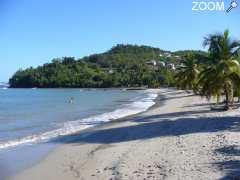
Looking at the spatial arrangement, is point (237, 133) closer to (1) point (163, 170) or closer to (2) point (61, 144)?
(1) point (163, 170)

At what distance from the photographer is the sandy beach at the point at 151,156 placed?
9.17 meters

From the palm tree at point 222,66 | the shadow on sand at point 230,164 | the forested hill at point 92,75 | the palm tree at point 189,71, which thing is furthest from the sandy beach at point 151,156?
the forested hill at point 92,75

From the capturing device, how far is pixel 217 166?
29.9 feet

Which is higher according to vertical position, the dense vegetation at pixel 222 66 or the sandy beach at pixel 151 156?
the dense vegetation at pixel 222 66

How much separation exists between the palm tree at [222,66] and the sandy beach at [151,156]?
6657 mm

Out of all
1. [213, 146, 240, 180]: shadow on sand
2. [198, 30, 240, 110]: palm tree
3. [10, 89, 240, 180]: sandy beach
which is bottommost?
[10, 89, 240, 180]: sandy beach

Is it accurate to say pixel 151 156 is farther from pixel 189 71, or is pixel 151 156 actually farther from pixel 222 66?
pixel 189 71

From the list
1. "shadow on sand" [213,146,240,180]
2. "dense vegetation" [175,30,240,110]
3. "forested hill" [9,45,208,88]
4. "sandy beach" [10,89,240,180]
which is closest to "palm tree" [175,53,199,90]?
"dense vegetation" [175,30,240,110]

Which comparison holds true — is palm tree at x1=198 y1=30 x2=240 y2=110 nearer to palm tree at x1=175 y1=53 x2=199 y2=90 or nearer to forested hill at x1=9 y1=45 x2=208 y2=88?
palm tree at x1=175 y1=53 x2=199 y2=90

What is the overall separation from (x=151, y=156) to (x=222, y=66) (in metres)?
13.1

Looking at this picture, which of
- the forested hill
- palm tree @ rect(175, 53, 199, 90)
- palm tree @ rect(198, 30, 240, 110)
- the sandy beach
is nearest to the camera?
the sandy beach

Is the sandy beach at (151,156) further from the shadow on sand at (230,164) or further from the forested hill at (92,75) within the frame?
the forested hill at (92,75)

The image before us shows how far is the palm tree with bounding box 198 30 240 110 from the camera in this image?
909 inches

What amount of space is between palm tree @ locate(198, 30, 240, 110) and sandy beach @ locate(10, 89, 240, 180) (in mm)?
6657
